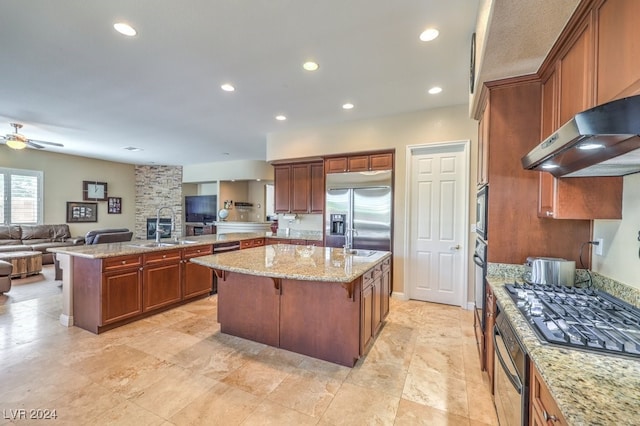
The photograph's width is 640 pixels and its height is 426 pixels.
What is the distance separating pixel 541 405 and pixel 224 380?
6.77 ft

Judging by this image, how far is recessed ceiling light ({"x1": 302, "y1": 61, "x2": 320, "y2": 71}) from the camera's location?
285 centimetres

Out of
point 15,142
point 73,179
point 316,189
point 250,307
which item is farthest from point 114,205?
point 250,307

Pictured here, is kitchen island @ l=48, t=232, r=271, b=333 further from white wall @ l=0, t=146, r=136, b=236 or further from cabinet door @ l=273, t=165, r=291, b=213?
white wall @ l=0, t=146, r=136, b=236

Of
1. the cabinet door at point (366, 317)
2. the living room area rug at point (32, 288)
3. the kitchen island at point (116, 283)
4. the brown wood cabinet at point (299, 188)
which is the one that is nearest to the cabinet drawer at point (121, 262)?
the kitchen island at point (116, 283)

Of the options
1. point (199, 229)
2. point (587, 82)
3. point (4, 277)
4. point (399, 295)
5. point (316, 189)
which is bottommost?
point (399, 295)

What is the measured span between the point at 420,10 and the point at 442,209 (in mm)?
2669

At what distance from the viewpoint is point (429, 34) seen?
2371mm

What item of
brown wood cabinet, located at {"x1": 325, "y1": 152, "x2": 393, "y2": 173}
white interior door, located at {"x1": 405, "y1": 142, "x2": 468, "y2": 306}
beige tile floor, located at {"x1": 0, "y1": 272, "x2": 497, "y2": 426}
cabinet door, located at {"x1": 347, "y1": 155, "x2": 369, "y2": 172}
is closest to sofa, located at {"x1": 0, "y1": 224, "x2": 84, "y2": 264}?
beige tile floor, located at {"x1": 0, "y1": 272, "x2": 497, "y2": 426}

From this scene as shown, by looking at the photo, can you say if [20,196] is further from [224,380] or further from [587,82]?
[587,82]

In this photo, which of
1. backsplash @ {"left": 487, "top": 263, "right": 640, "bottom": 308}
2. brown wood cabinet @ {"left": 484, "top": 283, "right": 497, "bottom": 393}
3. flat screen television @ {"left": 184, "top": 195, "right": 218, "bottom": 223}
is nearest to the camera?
backsplash @ {"left": 487, "top": 263, "right": 640, "bottom": 308}

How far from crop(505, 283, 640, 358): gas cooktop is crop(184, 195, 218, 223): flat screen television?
8.64 m

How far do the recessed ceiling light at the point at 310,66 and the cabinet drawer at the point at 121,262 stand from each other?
→ 292cm

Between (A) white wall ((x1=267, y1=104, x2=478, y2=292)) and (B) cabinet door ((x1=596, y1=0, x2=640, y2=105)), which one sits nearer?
(B) cabinet door ((x1=596, y1=0, x2=640, y2=105))

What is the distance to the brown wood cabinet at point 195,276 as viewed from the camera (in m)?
3.98
